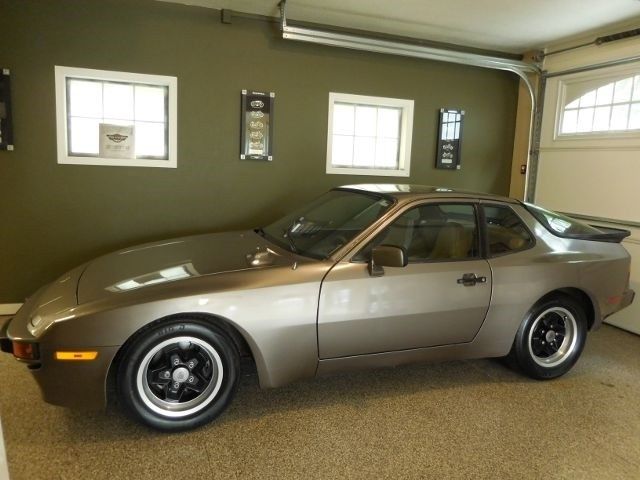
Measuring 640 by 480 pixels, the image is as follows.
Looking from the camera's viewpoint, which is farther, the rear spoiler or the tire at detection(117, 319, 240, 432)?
the rear spoiler

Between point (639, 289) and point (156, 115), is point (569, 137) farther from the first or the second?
point (156, 115)

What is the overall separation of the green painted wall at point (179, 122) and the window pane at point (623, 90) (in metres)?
1.84

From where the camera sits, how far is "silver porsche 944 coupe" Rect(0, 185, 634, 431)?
2.48 metres

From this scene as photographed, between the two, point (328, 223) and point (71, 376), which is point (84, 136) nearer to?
point (328, 223)

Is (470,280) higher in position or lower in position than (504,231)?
lower

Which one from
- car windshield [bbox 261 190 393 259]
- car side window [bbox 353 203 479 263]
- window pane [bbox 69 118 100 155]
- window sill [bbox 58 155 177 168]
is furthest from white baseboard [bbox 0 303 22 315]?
car side window [bbox 353 203 479 263]

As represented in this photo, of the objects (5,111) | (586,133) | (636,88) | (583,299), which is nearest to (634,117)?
(636,88)

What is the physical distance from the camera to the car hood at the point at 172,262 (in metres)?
2.66

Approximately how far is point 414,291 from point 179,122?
3184 millimetres

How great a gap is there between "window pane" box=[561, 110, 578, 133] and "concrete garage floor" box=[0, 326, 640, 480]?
325 centimetres

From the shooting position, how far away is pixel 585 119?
18.0 feet

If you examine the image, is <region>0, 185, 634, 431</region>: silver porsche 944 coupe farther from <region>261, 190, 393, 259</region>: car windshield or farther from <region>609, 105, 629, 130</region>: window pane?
<region>609, 105, 629, 130</region>: window pane

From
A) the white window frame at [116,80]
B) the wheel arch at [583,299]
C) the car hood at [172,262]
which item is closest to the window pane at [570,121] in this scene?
the wheel arch at [583,299]

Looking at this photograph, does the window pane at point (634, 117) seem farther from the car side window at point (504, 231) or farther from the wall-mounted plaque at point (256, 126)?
the wall-mounted plaque at point (256, 126)
